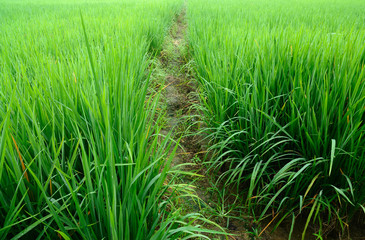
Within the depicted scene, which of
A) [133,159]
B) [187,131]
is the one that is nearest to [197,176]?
[187,131]

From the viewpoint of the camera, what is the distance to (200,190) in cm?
127

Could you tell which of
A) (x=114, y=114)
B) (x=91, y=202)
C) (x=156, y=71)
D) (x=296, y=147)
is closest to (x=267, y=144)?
(x=296, y=147)

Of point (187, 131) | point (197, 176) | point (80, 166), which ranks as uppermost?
point (80, 166)

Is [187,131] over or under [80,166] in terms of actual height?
under

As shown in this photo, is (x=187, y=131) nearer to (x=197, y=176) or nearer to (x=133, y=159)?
(x=197, y=176)

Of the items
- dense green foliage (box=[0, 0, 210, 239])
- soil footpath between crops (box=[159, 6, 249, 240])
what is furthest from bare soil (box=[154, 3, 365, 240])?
dense green foliage (box=[0, 0, 210, 239])

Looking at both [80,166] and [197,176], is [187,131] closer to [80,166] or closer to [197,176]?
[197,176]

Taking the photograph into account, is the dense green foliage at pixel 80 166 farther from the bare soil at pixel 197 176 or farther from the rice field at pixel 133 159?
the bare soil at pixel 197 176

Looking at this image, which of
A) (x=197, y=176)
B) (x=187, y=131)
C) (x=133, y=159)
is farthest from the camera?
(x=187, y=131)

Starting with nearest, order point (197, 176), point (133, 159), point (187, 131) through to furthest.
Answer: point (133, 159) < point (197, 176) < point (187, 131)

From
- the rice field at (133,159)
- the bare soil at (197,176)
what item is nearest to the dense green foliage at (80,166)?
the rice field at (133,159)

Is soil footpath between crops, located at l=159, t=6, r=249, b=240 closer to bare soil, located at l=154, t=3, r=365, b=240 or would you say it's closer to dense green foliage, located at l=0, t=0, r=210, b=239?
bare soil, located at l=154, t=3, r=365, b=240

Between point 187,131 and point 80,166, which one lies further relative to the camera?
point 187,131

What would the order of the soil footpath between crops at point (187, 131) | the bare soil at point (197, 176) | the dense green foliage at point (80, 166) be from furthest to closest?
the soil footpath between crops at point (187, 131)
the bare soil at point (197, 176)
the dense green foliage at point (80, 166)
